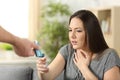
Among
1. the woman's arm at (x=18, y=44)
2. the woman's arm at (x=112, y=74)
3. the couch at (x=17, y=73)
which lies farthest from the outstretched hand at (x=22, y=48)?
the couch at (x=17, y=73)

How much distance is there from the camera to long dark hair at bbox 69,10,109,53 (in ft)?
6.95

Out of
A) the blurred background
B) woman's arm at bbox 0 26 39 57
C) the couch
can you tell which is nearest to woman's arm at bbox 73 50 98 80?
the couch

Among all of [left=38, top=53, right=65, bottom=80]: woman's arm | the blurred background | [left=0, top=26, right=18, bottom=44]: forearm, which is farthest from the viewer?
the blurred background

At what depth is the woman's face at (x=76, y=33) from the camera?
2.12 metres

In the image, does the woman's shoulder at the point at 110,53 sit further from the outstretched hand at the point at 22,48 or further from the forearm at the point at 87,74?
the outstretched hand at the point at 22,48

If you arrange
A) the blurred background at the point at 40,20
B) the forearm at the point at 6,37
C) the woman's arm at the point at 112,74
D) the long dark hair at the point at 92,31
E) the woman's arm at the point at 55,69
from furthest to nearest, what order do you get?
the blurred background at the point at 40,20
the woman's arm at the point at 55,69
the long dark hair at the point at 92,31
the woman's arm at the point at 112,74
the forearm at the point at 6,37

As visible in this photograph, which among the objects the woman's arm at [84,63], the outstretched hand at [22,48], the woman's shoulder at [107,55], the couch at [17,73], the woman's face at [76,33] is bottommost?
A: the couch at [17,73]

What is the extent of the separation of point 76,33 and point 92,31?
114 mm

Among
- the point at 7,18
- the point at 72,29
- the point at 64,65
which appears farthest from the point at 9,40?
the point at 7,18

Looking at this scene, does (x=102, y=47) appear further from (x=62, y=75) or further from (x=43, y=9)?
(x=43, y=9)

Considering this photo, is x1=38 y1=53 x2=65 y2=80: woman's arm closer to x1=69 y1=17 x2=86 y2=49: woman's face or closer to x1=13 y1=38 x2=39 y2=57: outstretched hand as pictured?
x1=69 y1=17 x2=86 y2=49: woman's face

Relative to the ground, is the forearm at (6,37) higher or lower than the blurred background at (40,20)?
higher

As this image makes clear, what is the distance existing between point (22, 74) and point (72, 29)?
1.66 feet

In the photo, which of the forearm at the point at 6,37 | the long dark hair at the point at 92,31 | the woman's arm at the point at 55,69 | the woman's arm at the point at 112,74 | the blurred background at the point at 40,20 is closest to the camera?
the forearm at the point at 6,37
